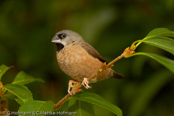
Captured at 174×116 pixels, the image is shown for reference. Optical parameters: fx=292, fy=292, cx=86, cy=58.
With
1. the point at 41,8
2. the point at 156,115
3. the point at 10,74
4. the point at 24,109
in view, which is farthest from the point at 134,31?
the point at 24,109

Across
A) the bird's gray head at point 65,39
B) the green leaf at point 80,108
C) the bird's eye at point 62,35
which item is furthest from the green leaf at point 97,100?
the bird's eye at point 62,35

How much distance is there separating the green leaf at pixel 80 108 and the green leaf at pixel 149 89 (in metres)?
1.27

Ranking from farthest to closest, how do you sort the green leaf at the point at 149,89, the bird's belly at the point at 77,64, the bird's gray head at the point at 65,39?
the green leaf at the point at 149,89 → the bird's gray head at the point at 65,39 → the bird's belly at the point at 77,64

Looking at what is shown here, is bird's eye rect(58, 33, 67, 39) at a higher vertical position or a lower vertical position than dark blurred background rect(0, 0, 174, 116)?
higher

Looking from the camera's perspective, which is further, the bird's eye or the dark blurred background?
the dark blurred background

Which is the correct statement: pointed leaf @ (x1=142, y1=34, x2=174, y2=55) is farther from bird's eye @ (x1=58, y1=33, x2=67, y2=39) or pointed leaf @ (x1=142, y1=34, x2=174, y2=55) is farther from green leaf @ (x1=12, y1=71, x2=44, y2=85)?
bird's eye @ (x1=58, y1=33, x2=67, y2=39)

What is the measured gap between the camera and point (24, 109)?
1912mm

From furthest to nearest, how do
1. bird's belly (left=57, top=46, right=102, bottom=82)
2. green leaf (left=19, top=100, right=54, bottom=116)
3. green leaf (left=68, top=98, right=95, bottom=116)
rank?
bird's belly (left=57, top=46, right=102, bottom=82), green leaf (left=68, top=98, right=95, bottom=116), green leaf (left=19, top=100, right=54, bottom=116)

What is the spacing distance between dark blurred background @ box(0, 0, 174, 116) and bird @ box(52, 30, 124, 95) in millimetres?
890

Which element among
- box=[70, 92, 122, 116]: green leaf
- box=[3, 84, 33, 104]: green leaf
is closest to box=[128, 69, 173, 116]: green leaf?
box=[70, 92, 122, 116]: green leaf

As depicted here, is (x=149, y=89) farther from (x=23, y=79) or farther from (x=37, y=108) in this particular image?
(x=37, y=108)

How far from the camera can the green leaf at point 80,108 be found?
2.54m

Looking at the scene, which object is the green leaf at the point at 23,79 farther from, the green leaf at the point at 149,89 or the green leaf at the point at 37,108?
the green leaf at the point at 149,89

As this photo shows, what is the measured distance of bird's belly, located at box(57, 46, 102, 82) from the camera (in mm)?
2795
